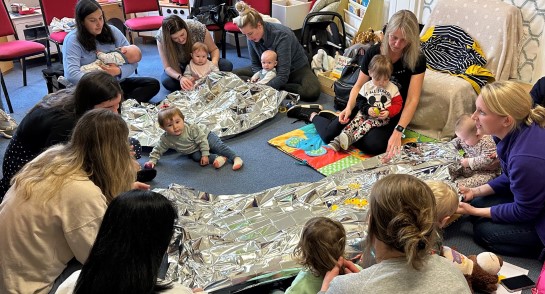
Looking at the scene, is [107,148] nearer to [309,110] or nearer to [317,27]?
[309,110]

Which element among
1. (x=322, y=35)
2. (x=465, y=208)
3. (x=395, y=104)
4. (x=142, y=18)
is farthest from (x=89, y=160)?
(x=142, y=18)

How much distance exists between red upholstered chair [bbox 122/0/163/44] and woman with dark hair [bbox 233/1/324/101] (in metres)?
1.26

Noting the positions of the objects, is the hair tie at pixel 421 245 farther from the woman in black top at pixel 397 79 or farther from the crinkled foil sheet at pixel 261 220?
the woman in black top at pixel 397 79

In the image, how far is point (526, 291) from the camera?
88.0 inches

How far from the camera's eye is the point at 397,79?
3.44 metres

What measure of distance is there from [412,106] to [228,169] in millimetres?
1376

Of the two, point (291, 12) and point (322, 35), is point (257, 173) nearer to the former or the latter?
point (322, 35)

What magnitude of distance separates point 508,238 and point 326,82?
2460mm

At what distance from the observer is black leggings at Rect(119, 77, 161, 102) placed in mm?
4227

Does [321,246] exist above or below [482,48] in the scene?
below

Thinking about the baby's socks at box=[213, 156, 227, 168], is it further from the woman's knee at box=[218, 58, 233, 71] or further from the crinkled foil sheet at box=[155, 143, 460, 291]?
the woman's knee at box=[218, 58, 233, 71]

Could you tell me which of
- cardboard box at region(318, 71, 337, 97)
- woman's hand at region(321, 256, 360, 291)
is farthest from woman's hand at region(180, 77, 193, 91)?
woman's hand at region(321, 256, 360, 291)

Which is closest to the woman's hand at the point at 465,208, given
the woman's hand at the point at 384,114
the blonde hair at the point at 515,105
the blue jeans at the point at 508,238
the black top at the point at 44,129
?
the blue jeans at the point at 508,238

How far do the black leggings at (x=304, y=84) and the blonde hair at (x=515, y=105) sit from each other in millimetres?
2190
